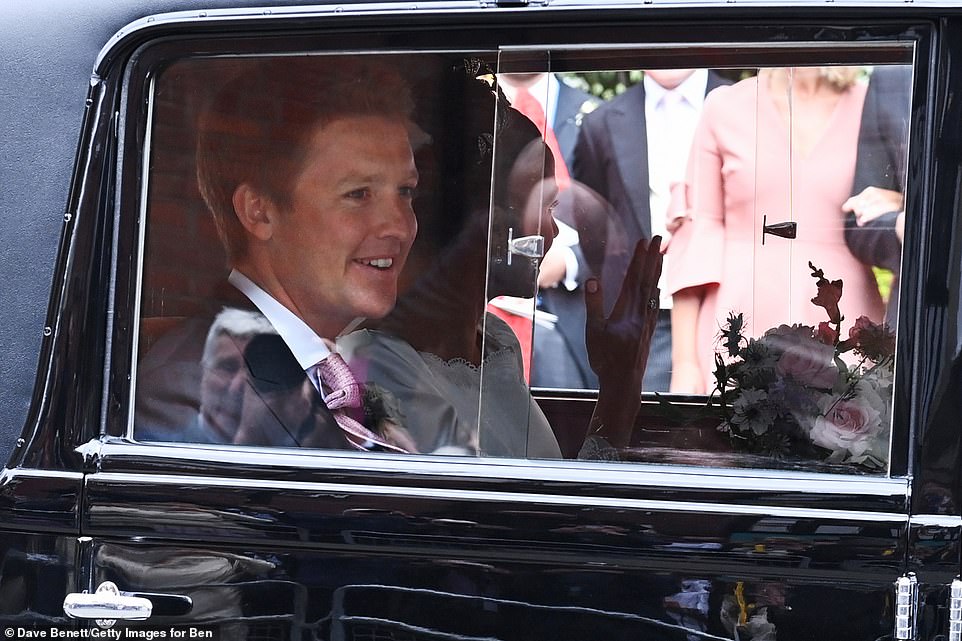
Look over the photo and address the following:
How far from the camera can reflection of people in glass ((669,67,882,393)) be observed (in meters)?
1.80

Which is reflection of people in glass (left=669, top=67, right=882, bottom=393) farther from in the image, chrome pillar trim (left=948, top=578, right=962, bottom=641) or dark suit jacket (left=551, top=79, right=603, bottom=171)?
chrome pillar trim (left=948, top=578, right=962, bottom=641)

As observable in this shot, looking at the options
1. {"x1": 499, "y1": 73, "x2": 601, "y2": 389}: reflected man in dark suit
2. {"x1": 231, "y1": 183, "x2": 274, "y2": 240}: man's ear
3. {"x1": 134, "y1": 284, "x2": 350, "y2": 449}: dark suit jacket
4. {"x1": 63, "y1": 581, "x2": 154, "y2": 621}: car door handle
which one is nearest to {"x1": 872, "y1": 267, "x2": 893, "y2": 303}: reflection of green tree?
{"x1": 499, "y1": 73, "x2": 601, "y2": 389}: reflected man in dark suit

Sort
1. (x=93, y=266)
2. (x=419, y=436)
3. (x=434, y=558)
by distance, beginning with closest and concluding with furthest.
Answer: (x=434, y=558), (x=93, y=266), (x=419, y=436)

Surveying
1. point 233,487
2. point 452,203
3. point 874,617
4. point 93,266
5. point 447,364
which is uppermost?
point 452,203

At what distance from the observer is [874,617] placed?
1568 millimetres

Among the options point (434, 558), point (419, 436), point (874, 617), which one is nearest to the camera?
point (874, 617)

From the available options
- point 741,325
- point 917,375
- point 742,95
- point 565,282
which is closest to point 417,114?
point 565,282

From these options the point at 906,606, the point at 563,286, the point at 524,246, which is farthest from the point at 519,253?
the point at 906,606

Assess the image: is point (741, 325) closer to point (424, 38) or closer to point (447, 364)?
point (447, 364)

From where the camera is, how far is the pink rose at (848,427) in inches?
66.4

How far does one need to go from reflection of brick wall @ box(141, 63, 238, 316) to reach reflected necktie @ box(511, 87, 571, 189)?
54 cm

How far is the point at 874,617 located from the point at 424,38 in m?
1.15

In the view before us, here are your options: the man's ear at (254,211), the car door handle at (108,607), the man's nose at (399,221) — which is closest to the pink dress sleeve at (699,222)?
the man's nose at (399,221)

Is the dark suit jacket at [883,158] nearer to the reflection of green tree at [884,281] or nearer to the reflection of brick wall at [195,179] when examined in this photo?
the reflection of green tree at [884,281]
